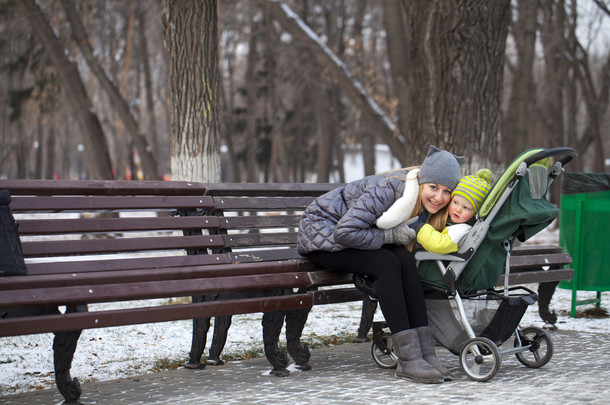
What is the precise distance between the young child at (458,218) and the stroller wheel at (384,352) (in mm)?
Result: 629

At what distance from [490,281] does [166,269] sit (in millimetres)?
1872

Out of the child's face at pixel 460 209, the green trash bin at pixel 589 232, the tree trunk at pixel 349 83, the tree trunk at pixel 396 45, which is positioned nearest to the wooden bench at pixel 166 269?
the child's face at pixel 460 209

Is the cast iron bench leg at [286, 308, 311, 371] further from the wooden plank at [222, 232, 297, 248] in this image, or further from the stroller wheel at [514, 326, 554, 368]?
the stroller wheel at [514, 326, 554, 368]

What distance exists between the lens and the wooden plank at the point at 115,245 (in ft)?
14.2

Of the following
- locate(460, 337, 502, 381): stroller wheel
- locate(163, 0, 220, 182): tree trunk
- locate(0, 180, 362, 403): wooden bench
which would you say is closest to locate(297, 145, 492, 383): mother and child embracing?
locate(460, 337, 502, 381): stroller wheel

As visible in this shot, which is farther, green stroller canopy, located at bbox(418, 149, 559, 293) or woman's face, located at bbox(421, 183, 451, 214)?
woman's face, located at bbox(421, 183, 451, 214)

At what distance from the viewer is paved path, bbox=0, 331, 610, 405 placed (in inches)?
151

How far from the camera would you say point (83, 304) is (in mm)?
3752

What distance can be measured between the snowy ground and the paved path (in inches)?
15.7

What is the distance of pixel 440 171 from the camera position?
4480 mm

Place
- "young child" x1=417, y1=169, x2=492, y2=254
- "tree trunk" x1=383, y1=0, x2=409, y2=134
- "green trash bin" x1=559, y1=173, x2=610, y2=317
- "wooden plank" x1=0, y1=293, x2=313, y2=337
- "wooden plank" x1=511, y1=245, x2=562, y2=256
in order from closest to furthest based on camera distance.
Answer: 1. "wooden plank" x1=0, y1=293, x2=313, y2=337
2. "young child" x1=417, y1=169, x2=492, y2=254
3. "wooden plank" x1=511, y1=245, x2=562, y2=256
4. "green trash bin" x1=559, y1=173, x2=610, y2=317
5. "tree trunk" x1=383, y1=0, x2=409, y2=134

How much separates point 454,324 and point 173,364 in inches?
71.7

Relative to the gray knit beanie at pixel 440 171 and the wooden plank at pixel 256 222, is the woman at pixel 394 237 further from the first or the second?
the wooden plank at pixel 256 222

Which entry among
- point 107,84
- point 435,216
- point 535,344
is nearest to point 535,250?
point 535,344
